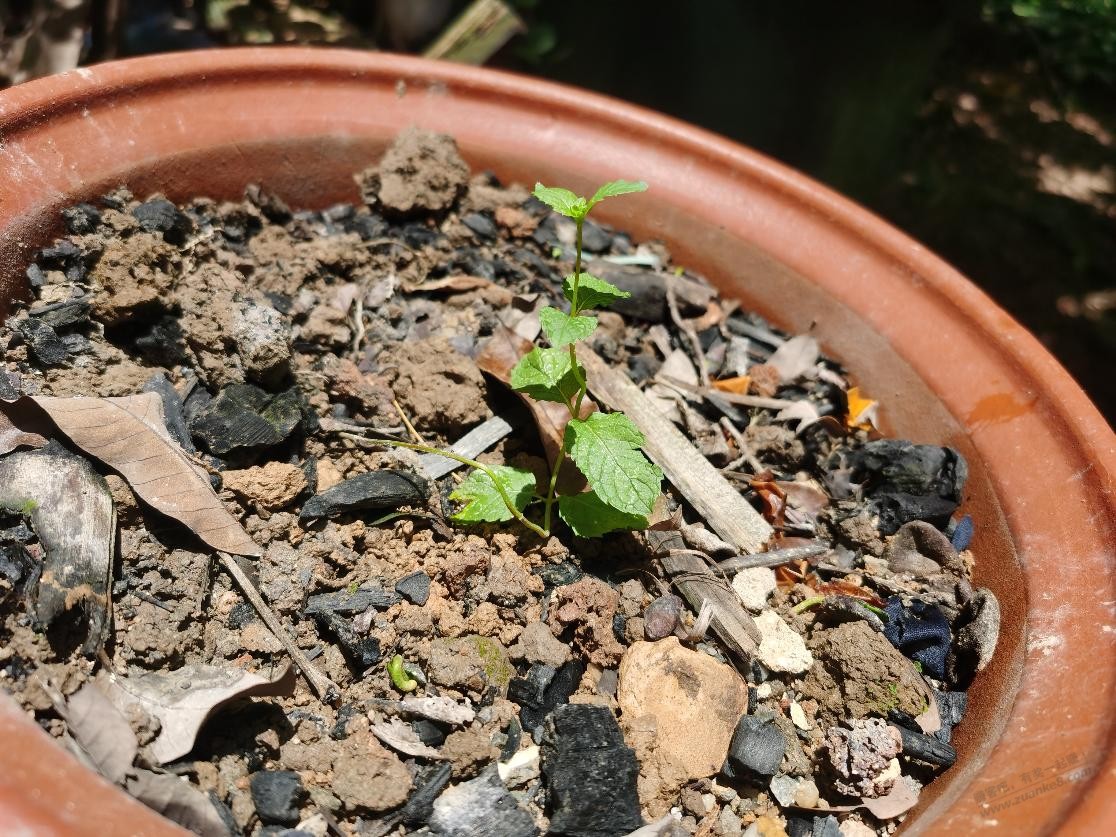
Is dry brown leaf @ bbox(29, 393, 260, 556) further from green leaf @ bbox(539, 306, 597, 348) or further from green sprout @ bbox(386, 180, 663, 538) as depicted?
green leaf @ bbox(539, 306, 597, 348)

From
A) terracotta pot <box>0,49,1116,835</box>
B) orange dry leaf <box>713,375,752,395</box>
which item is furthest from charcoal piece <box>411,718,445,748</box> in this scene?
orange dry leaf <box>713,375,752,395</box>

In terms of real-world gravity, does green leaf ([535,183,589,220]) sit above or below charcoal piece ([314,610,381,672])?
above

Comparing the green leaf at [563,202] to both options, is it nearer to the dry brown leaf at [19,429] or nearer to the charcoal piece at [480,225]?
the charcoal piece at [480,225]

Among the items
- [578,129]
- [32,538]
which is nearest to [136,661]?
[32,538]

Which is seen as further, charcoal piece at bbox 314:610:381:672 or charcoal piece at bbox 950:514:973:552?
charcoal piece at bbox 950:514:973:552

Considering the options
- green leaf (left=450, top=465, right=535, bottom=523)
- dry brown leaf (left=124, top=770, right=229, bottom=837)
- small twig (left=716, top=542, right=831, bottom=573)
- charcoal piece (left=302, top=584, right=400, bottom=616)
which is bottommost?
dry brown leaf (left=124, top=770, right=229, bottom=837)

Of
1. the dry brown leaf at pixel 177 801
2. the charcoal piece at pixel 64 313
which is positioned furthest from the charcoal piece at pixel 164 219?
the dry brown leaf at pixel 177 801
